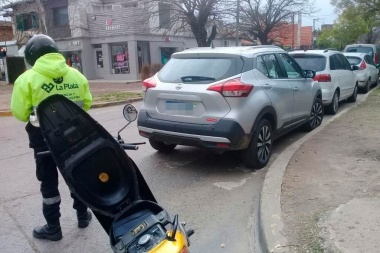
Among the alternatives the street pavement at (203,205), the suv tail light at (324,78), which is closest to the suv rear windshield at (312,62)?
the suv tail light at (324,78)

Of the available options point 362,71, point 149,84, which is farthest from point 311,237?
point 362,71

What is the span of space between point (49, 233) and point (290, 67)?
191 inches

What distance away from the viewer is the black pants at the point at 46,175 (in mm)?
3387

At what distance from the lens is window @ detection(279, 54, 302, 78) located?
658 centimetres

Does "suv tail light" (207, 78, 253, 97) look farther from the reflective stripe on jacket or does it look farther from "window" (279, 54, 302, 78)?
the reflective stripe on jacket

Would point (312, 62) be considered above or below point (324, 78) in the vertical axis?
above

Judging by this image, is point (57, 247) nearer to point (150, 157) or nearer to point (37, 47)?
point (37, 47)

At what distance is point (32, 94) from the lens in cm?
321

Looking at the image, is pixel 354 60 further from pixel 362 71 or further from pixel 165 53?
pixel 165 53

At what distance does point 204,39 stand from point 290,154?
19.9m

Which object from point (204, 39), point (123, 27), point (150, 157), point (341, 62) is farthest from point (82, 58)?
point (150, 157)

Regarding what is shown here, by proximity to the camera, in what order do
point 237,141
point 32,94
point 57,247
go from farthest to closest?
point 237,141, point 57,247, point 32,94

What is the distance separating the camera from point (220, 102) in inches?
197

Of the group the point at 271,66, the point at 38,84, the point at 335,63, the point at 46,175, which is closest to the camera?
the point at 38,84
